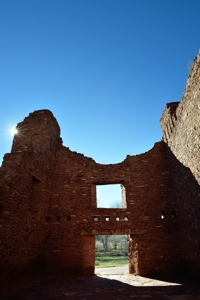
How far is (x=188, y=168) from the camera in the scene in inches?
316

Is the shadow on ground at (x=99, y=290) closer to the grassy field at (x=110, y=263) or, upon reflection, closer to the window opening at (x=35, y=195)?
the window opening at (x=35, y=195)

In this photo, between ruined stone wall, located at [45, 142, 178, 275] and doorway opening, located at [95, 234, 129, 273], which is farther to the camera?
doorway opening, located at [95, 234, 129, 273]

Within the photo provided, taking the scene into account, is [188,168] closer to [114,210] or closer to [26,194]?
[114,210]

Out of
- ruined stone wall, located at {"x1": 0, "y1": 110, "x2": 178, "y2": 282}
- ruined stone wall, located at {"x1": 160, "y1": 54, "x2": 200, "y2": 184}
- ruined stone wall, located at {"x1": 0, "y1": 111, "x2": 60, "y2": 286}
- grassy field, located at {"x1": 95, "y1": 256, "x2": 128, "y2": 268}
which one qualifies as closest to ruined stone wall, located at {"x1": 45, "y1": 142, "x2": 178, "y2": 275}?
ruined stone wall, located at {"x1": 0, "y1": 110, "x2": 178, "y2": 282}

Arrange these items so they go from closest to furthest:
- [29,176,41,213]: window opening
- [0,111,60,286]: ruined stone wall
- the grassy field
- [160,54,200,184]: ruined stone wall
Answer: [0,111,60,286]: ruined stone wall < [160,54,200,184]: ruined stone wall < [29,176,41,213]: window opening < the grassy field

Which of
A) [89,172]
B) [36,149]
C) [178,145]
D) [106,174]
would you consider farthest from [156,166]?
[36,149]

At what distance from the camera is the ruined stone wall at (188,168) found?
7.21 m

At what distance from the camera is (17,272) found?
7121 mm

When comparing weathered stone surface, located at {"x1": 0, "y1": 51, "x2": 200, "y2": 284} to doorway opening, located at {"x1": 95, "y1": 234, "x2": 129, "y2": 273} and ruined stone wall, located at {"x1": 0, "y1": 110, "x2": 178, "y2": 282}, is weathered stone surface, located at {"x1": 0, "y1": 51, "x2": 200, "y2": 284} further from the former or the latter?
doorway opening, located at {"x1": 95, "y1": 234, "x2": 129, "y2": 273}

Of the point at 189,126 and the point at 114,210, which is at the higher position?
the point at 189,126

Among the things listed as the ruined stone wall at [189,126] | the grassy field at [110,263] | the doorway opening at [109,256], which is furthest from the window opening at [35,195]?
the grassy field at [110,263]

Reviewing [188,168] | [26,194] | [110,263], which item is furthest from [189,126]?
[110,263]

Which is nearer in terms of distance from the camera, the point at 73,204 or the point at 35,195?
the point at 35,195

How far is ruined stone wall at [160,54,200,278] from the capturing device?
7.21 m
